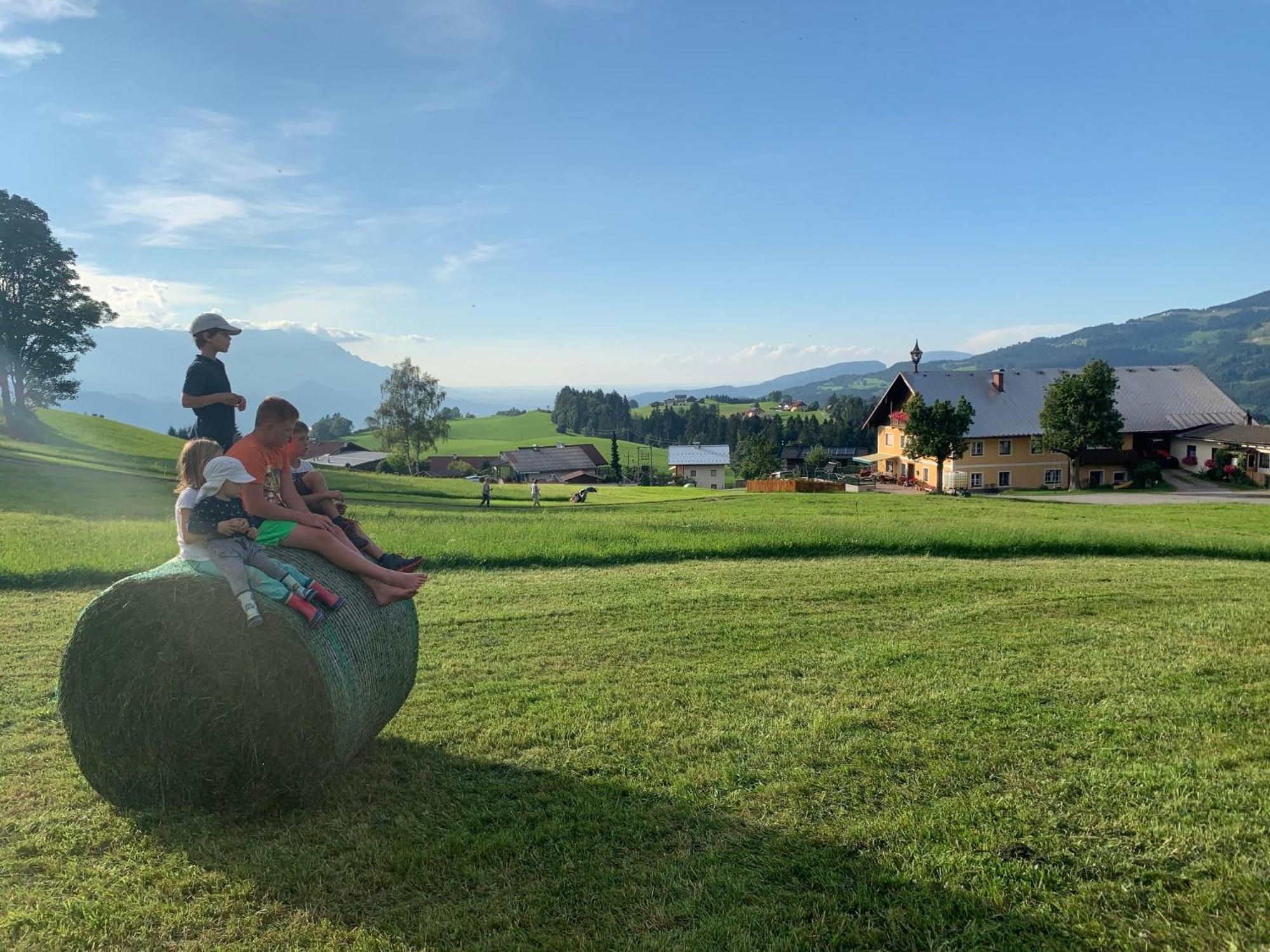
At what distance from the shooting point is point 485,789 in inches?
234

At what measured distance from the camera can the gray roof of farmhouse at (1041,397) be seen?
6036 centimetres

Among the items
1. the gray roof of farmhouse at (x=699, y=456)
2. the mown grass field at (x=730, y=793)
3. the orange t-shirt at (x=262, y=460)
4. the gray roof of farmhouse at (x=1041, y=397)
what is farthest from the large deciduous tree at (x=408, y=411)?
the orange t-shirt at (x=262, y=460)

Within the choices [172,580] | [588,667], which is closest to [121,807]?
[172,580]

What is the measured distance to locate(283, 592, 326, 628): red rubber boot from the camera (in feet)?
18.3

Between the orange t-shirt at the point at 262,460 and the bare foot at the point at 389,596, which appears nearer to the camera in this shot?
the orange t-shirt at the point at 262,460

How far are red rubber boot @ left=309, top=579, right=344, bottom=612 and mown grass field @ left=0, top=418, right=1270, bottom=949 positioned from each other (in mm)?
1439

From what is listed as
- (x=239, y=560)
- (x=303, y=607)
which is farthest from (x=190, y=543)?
(x=303, y=607)

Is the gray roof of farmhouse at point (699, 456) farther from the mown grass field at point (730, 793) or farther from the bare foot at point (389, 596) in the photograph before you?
the bare foot at point (389, 596)

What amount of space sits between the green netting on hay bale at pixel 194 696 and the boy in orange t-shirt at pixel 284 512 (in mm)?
611

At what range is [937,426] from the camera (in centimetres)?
5325

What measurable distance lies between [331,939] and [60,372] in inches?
2003

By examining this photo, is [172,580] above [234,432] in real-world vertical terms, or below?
below

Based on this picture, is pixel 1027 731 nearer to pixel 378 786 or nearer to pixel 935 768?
pixel 935 768

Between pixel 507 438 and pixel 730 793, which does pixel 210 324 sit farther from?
pixel 507 438
